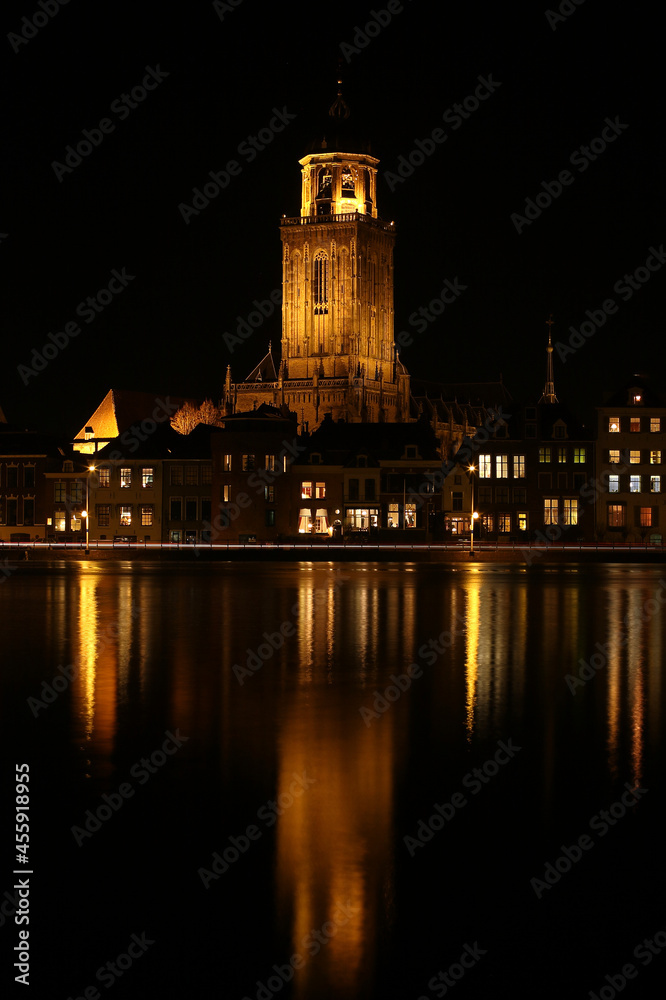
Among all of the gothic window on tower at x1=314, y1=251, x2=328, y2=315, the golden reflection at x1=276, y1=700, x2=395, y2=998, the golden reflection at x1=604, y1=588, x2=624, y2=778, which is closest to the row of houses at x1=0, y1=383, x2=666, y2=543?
the golden reflection at x1=604, y1=588, x2=624, y2=778

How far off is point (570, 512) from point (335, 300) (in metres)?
69.3

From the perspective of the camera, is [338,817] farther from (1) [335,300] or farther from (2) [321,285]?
(2) [321,285]

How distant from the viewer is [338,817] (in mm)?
13312

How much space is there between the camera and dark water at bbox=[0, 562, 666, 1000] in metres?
10.0

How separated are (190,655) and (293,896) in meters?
15.3

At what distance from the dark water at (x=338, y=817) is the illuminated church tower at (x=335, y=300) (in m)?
123

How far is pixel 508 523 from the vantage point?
92688mm

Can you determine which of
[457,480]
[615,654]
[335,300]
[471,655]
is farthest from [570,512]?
[335,300]

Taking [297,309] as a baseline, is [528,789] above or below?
below

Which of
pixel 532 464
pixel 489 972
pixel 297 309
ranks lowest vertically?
pixel 489 972

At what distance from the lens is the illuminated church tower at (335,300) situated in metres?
151

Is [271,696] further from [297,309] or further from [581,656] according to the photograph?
[297,309]

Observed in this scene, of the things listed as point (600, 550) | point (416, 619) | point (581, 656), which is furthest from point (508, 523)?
point (581, 656)

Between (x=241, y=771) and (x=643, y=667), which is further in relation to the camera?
(x=643, y=667)
